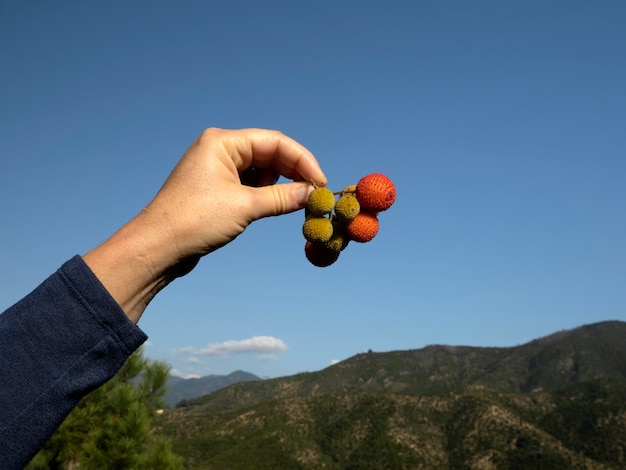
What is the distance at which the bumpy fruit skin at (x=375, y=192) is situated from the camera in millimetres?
2590

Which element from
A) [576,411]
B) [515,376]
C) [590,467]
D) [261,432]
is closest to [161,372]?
[590,467]

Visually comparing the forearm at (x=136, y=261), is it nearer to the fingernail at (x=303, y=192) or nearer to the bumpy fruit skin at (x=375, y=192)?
the fingernail at (x=303, y=192)

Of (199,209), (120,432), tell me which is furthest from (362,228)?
(120,432)

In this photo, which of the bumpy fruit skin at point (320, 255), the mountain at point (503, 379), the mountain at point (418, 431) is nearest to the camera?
the bumpy fruit skin at point (320, 255)

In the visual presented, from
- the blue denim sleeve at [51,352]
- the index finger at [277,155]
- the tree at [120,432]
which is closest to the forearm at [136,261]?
the blue denim sleeve at [51,352]

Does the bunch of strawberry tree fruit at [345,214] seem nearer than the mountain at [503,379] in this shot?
Yes

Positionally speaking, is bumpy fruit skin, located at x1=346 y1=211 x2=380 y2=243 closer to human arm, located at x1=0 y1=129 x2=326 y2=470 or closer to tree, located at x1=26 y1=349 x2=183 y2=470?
human arm, located at x1=0 y1=129 x2=326 y2=470

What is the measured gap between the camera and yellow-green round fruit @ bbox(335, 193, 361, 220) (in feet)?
8.29

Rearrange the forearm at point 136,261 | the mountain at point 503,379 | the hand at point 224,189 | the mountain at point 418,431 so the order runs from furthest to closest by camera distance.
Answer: the mountain at point 503,379, the mountain at point 418,431, the hand at point 224,189, the forearm at point 136,261

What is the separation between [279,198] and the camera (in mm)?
2436

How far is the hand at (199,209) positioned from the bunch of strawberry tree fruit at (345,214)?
4.3 inches

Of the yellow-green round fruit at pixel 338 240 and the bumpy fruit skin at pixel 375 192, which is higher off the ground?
the bumpy fruit skin at pixel 375 192

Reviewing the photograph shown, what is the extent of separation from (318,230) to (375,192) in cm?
33

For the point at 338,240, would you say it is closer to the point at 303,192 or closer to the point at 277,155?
the point at 303,192
